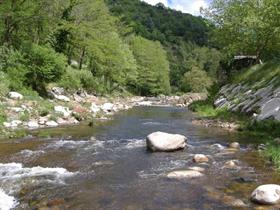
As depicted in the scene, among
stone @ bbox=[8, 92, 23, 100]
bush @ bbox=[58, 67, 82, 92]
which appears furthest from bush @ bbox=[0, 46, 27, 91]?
bush @ bbox=[58, 67, 82, 92]

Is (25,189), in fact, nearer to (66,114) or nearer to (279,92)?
(66,114)

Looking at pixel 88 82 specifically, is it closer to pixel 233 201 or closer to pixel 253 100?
pixel 253 100

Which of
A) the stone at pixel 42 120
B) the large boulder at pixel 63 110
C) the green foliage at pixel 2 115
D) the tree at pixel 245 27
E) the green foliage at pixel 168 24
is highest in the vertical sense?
the green foliage at pixel 168 24

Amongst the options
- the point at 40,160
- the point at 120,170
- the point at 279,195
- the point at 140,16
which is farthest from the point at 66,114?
the point at 140,16

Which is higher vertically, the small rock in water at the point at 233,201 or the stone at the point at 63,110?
the small rock in water at the point at 233,201

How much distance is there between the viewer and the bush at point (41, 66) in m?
32.0

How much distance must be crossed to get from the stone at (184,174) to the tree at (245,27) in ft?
76.0

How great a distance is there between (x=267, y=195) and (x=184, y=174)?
11.0ft

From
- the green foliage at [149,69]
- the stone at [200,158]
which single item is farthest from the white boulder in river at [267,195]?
the green foliage at [149,69]

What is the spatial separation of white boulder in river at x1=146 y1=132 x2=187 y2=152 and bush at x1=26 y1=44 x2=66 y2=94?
16866 mm

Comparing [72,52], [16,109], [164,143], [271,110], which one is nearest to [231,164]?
[164,143]

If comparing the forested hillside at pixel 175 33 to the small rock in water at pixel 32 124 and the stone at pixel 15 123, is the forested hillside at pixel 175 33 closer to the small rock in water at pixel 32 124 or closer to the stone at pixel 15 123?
the small rock in water at pixel 32 124

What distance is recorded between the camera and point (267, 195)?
10477 millimetres

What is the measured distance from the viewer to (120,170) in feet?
46.8
